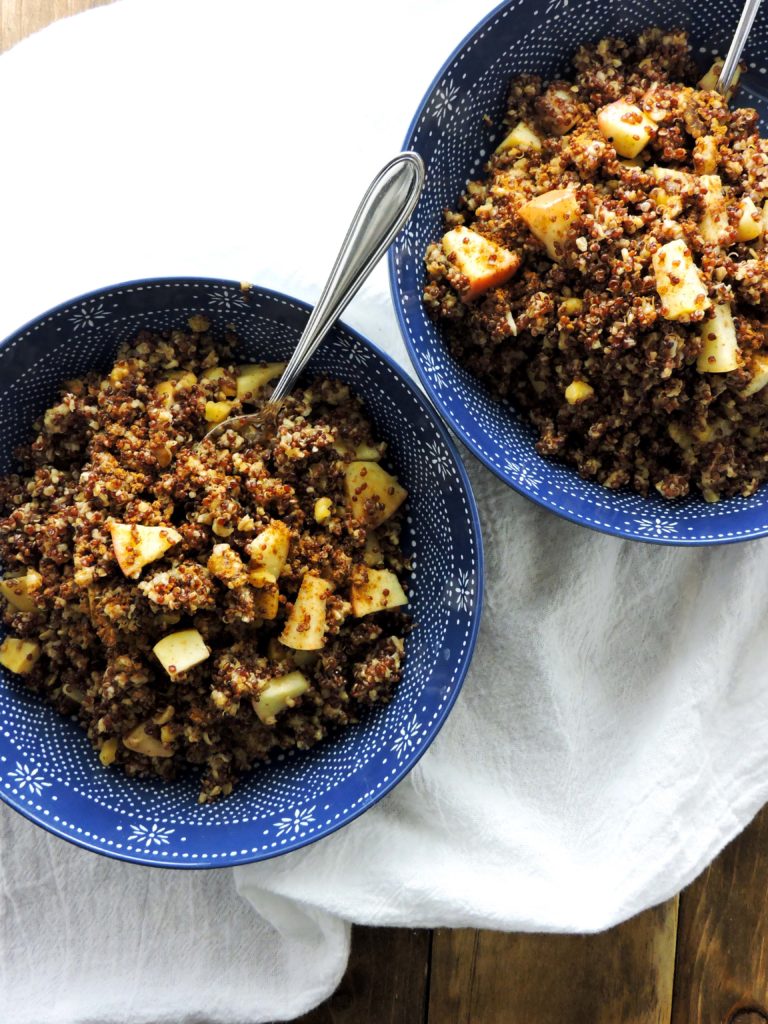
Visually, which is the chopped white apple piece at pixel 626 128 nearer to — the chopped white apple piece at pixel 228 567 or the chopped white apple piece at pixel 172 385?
the chopped white apple piece at pixel 172 385

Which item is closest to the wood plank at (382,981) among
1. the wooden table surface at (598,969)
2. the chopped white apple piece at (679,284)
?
the wooden table surface at (598,969)

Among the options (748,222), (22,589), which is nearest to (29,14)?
(22,589)

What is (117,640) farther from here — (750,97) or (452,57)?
(750,97)

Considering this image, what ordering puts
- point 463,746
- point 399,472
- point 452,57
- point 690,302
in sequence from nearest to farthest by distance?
point 690,302 → point 452,57 → point 399,472 → point 463,746

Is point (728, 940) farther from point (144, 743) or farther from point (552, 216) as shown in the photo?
point (552, 216)

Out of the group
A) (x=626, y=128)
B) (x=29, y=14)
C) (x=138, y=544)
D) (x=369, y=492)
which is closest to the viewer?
(x=138, y=544)

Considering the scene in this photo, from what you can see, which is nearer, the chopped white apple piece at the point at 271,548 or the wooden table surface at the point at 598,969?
the chopped white apple piece at the point at 271,548

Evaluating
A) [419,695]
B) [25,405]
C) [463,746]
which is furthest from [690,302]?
[25,405]
